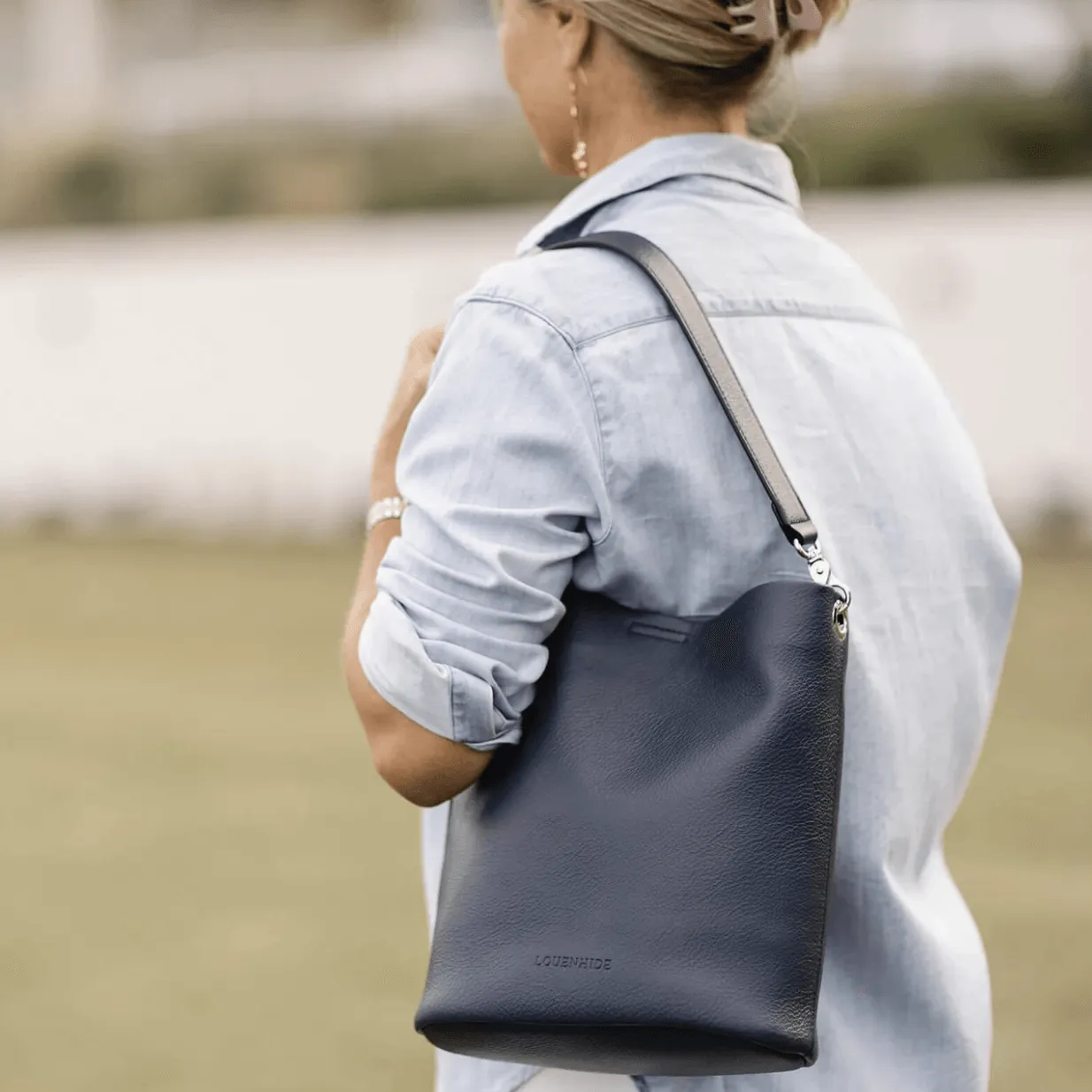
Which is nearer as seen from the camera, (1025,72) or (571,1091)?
(571,1091)

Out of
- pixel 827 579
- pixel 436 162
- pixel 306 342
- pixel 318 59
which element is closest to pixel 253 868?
pixel 827 579

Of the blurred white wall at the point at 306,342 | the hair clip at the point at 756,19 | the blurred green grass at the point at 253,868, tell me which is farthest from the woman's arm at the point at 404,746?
the blurred white wall at the point at 306,342

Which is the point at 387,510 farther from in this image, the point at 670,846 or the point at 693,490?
the point at 670,846

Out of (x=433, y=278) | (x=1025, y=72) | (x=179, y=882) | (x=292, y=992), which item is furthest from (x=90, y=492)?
(x=292, y=992)

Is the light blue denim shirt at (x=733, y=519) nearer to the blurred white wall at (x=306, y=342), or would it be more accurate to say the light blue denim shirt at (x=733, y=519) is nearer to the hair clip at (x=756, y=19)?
the hair clip at (x=756, y=19)

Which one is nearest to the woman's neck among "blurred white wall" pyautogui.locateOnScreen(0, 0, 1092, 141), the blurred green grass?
the blurred green grass

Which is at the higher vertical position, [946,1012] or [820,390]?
[820,390]

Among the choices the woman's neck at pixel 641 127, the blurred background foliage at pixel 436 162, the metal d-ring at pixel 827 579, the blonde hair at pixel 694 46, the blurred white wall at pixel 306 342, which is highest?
the blurred background foliage at pixel 436 162

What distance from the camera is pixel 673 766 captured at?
3.71ft

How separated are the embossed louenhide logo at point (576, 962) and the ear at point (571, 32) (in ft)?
2.33

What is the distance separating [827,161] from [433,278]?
3.26 metres

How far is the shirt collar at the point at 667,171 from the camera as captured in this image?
132 centimetres

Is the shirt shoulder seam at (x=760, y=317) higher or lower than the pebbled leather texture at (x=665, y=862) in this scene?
higher

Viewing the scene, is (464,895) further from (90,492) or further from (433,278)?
(90,492)
